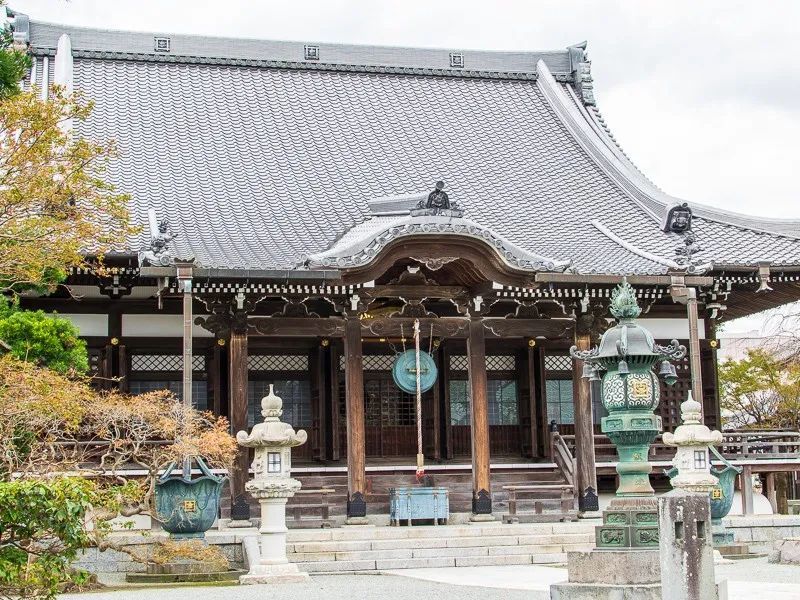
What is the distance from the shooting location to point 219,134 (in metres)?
25.2

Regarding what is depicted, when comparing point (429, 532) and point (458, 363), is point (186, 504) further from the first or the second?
point (458, 363)

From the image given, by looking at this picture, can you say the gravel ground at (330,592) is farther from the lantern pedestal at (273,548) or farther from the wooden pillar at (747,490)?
the wooden pillar at (747,490)

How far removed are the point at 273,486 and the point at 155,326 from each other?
6.42 metres

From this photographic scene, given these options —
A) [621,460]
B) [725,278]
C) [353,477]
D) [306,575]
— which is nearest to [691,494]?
[621,460]

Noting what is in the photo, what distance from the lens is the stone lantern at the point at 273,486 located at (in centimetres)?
1472

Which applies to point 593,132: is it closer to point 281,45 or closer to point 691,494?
point 281,45

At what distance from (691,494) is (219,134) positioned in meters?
17.4

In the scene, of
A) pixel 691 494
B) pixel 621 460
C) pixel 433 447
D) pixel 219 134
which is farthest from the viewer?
pixel 219 134

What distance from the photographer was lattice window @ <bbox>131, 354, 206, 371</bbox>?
2097 centimetres

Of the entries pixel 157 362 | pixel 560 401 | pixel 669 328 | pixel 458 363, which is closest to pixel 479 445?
pixel 458 363

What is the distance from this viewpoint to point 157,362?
21078 millimetres

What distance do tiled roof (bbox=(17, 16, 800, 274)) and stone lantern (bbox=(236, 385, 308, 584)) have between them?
3.83 meters

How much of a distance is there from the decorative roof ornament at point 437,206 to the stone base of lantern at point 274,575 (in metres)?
6.55

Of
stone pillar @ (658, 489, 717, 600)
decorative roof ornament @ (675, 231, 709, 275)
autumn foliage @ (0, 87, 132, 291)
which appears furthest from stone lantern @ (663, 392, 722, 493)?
autumn foliage @ (0, 87, 132, 291)
